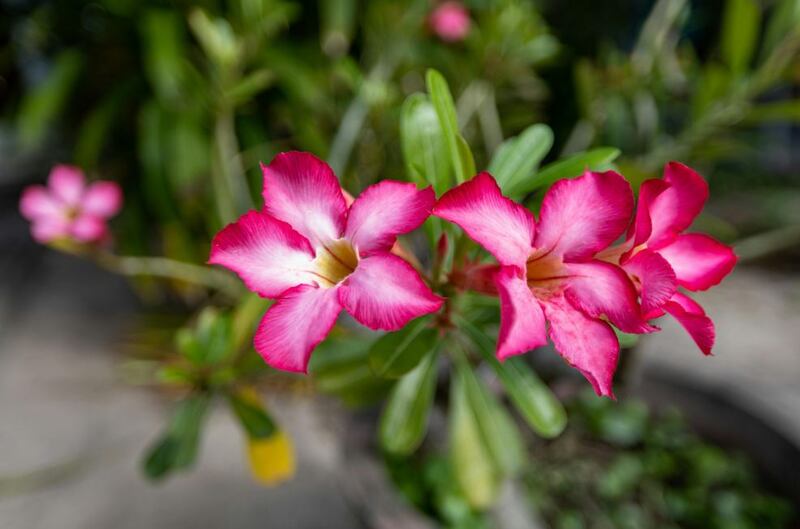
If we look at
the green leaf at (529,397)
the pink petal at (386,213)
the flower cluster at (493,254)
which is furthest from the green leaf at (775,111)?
the pink petal at (386,213)

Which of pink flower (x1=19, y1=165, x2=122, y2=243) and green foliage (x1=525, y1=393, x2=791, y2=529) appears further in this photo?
green foliage (x1=525, y1=393, x2=791, y2=529)

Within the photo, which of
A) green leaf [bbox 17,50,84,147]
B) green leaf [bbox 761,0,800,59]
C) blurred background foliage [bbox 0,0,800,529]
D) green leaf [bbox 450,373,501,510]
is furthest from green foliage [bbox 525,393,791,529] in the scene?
green leaf [bbox 17,50,84,147]

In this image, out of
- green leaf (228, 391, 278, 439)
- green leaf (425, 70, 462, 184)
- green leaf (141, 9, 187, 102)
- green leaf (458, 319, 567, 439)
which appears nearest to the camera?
green leaf (425, 70, 462, 184)

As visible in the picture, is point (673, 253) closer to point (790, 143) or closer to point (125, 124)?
point (125, 124)

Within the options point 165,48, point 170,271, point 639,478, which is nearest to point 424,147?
point 170,271

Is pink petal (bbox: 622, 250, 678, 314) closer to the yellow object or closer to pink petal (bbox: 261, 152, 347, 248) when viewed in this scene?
pink petal (bbox: 261, 152, 347, 248)

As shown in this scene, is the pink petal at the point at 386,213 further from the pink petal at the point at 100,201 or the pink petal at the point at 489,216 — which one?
the pink petal at the point at 100,201
